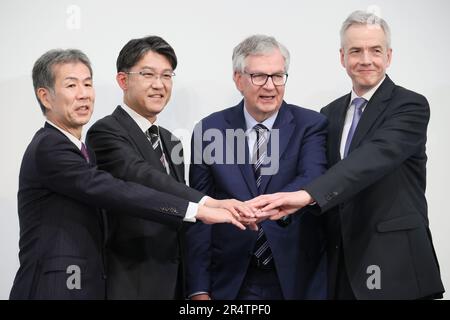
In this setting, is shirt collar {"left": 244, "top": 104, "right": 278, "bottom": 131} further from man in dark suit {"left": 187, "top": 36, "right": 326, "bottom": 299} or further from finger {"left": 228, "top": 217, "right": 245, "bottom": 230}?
finger {"left": 228, "top": 217, "right": 245, "bottom": 230}

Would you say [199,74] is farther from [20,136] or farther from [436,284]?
[436,284]

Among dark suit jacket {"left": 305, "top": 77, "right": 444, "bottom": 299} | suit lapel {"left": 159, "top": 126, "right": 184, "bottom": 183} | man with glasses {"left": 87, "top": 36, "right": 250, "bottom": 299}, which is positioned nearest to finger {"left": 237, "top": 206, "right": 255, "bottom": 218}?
man with glasses {"left": 87, "top": 36, "right": 250, "bottom": 299}

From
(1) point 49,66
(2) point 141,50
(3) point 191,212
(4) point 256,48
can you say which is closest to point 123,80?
(2) point 141,50

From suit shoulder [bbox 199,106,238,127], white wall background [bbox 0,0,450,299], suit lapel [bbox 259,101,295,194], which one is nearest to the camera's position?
suit lapel [bbox 259,101,295,194]

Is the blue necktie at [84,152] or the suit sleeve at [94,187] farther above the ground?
the blue necktie at [84,152]

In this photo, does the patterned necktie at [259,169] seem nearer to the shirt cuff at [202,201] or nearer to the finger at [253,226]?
the finger at [253,226]

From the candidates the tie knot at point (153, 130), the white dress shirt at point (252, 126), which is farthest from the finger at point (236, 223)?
the tie knot at point (153, 130)

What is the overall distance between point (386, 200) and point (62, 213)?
134cm

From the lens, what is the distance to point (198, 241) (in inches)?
113

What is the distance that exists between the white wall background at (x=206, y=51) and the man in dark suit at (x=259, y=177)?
0.64 m

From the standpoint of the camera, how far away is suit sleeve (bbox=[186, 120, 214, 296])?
284 cm

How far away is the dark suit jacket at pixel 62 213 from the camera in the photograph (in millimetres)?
2477

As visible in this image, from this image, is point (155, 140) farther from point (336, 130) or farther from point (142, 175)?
point (336, 130)

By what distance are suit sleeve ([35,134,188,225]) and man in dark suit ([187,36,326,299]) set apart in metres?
0.30
